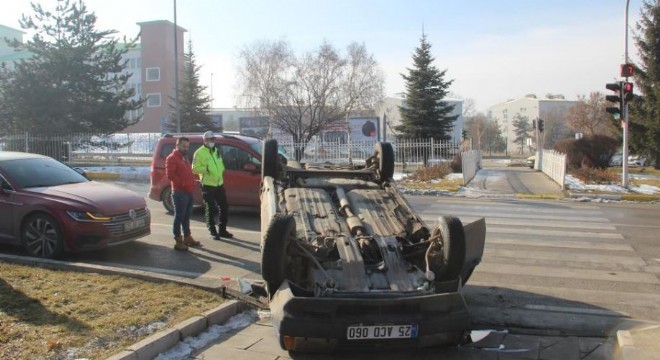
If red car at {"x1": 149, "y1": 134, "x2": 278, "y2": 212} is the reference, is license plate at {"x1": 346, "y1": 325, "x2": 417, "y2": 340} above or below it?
below

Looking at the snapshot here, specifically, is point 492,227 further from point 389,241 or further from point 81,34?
point 81,34

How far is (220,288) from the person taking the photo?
5.89m

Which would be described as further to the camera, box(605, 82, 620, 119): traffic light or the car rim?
box(605, 82, 620, 119): traffic light

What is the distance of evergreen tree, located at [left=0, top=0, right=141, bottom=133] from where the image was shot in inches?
1169

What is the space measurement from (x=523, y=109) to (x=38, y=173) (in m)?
134

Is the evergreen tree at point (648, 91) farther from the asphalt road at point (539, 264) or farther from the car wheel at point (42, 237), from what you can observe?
the car wheel at point (42, 237)

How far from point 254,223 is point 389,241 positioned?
6369 millimetres

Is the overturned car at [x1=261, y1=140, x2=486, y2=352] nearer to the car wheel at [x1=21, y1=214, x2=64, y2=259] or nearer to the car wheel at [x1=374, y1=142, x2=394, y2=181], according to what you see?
the car wheel at [x1=374, y1=142, x2=394, y2=181]

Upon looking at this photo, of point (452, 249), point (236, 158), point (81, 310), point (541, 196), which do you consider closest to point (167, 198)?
point (236, 158)

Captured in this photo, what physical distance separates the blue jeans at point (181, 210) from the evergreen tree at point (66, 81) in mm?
24573

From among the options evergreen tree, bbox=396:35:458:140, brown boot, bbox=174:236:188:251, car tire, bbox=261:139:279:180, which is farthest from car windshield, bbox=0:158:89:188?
evergreen tree, bbox=396:35:458:140

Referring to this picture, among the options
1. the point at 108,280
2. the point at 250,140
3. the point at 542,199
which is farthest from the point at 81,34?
the point at 108,280

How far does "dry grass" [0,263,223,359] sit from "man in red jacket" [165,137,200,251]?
2.13 metres

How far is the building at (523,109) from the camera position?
114 meters
